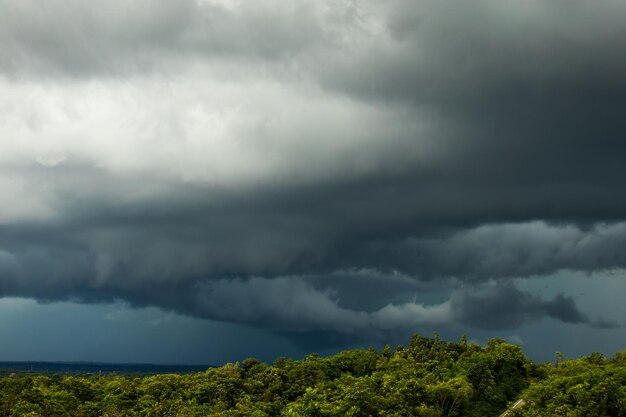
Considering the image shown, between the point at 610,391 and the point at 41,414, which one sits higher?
the point at 610,391

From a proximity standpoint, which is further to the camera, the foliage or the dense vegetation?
the dense vegetation

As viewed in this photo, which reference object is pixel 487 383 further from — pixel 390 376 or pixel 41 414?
pixel 41 414

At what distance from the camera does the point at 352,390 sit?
125812mm

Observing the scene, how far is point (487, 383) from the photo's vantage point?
149375mm

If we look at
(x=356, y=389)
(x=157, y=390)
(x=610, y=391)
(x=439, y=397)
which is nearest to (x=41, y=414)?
(x=157, y=390)

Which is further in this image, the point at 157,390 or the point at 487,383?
the point at 157,390

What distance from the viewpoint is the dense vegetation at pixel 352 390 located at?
114m

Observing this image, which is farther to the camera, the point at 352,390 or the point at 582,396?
the point at 352,390

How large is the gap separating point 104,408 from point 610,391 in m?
109

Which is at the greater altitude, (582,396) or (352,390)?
(582,396)

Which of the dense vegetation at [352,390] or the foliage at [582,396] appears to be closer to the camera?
the foliage at [582,396]

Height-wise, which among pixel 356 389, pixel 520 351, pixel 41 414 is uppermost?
pixel 520 351

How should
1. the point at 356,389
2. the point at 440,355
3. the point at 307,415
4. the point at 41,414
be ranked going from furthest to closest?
the point at 440,355, the point at 41,414, the point at 356,389, the point at 307,415

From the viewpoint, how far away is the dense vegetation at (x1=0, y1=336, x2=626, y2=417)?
11362cm
